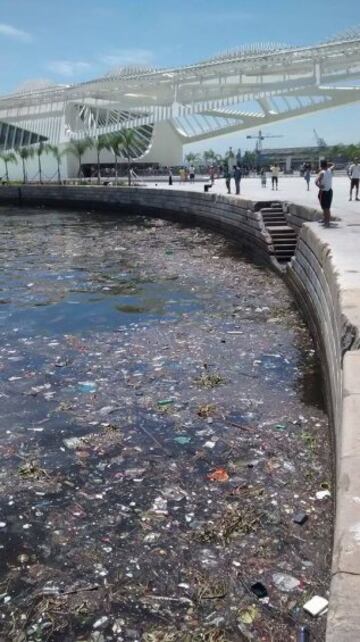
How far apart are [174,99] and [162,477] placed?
6620cm

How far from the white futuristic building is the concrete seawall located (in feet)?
122

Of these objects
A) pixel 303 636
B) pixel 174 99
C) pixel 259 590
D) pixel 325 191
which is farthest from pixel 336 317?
pixel 174 99

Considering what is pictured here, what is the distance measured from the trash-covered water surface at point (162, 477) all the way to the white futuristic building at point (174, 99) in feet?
169

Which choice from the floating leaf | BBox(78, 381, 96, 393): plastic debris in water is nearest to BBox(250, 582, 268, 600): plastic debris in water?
the floating leaf

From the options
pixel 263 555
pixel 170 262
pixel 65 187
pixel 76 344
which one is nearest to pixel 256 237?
pixel 170 262

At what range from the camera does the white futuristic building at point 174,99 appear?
188 ft

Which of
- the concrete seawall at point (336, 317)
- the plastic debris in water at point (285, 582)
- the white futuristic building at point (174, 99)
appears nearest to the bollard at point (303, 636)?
the plastic debris in water at point (285, 582)

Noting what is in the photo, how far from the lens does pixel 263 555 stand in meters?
4.02

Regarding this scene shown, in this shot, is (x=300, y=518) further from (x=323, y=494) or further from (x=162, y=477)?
(x=162, y=477)

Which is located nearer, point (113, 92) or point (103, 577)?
point (103, 577)

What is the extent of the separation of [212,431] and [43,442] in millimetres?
1638

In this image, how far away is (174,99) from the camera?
217 feet

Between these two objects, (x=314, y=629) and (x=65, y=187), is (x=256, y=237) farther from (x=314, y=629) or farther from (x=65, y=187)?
(x=65, y=187)

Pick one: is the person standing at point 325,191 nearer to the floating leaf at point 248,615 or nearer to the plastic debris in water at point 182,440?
the plastic debris in water at point 182,440
